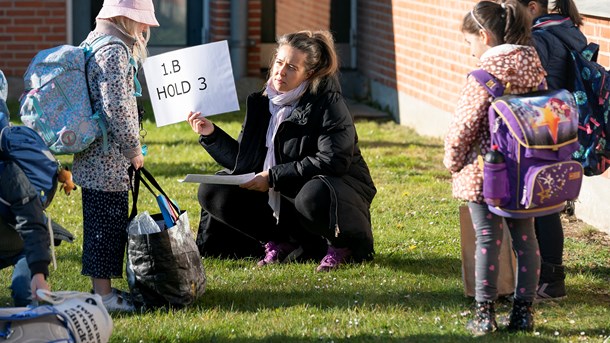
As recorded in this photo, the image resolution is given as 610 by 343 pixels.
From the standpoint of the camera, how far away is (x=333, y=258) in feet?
21.3

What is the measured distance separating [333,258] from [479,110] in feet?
6.30

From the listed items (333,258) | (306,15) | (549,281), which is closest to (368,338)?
(549,281)

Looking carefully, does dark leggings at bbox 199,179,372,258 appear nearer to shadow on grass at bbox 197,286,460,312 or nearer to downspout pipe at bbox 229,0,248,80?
shadow on grass at bbox 197,286,460,312

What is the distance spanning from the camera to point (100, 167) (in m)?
5.57

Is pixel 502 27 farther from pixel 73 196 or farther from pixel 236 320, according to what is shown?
pixel 73 196

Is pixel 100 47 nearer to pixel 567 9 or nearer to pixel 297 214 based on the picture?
pixel 297 214

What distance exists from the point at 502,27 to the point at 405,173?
15.3 ft

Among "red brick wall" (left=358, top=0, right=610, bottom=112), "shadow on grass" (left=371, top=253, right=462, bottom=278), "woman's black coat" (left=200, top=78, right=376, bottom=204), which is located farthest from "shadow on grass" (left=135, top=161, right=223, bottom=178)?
"shadow on grass" (left=371, top=253, right=462, bottom=278)

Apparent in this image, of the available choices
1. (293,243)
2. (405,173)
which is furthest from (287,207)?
(405,173)

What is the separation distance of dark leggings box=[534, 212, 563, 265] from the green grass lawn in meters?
0.26

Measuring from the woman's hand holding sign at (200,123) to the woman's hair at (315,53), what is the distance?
635 mm

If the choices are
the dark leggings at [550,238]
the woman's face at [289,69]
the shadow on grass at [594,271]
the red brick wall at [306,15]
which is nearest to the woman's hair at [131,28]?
the woman's face at [289,69]

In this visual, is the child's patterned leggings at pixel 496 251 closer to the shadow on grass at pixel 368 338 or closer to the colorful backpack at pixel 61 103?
the shadow on grass at pixel 368 338

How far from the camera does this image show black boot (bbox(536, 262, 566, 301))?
18.6ft
